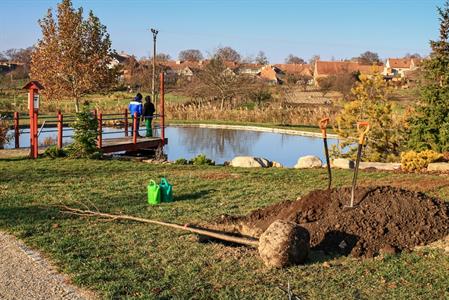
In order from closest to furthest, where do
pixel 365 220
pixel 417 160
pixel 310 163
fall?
pixel 365 220 → pixel 417 160 → pixel 310 163

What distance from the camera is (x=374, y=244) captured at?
6043 mm

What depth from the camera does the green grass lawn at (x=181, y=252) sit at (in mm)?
4938

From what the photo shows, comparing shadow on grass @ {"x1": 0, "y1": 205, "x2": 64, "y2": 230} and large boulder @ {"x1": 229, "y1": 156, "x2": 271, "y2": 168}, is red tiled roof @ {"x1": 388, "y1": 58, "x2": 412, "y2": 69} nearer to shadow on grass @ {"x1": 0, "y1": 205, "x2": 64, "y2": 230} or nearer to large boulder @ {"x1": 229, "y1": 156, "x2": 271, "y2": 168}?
large boulder @ {"x1": 229, "y1": 156, "x2": 271, "y2": 168}

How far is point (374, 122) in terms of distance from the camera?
16.6 meters

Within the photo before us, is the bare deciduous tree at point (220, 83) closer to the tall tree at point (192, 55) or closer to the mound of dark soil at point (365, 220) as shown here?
the mound of dark soil at point (365, 220)

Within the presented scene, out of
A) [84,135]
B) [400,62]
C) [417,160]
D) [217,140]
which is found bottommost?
[217,140]

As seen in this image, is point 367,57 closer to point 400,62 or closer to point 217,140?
point 400,62

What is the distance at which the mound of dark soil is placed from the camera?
6.12 meters

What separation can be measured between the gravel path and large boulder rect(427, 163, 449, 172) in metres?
10.0

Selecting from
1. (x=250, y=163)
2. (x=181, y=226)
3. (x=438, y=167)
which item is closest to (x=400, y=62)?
(x=250, y=163)

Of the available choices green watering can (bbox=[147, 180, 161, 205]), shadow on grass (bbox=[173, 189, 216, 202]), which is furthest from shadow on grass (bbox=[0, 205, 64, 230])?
shadow on grass (bbox=[173, 189, 216, 202])

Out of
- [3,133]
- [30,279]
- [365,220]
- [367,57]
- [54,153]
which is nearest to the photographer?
[30,279]

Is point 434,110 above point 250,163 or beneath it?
above

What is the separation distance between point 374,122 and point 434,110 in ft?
7.15
